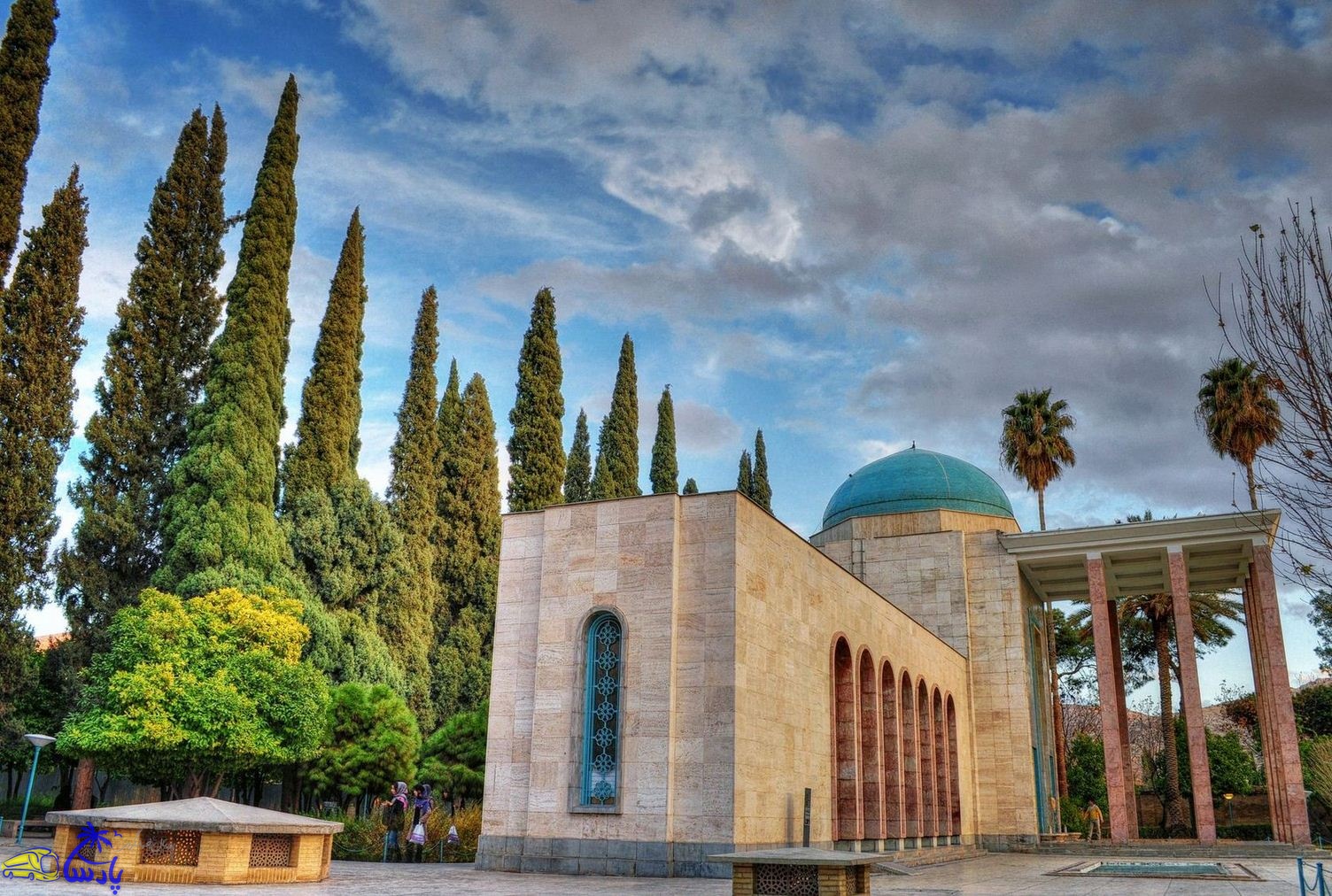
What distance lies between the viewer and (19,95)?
25.5 m

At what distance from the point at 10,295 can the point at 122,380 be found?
366cm

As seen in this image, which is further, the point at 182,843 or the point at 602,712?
the point at 602,712

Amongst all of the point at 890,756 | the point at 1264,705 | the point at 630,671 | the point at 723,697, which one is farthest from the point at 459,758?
the point at 1264,705

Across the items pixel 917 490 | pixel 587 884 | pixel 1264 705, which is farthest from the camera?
pixel 917 490

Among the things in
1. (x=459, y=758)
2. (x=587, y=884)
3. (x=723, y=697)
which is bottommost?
(x=587, y=884)

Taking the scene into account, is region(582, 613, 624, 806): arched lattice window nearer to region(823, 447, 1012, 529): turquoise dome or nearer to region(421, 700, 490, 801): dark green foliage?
region(421, 700, 490, 801): dark green foliage

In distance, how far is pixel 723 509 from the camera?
1752cm

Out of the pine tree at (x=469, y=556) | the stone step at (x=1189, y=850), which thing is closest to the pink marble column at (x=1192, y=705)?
the stone step at (x=1189, y=850)

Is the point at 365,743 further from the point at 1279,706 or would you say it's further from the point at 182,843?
the point at 1279,706

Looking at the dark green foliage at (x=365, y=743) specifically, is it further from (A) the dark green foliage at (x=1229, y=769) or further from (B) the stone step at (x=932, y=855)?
(A) the dark green foliage at (x=1229, y=769)

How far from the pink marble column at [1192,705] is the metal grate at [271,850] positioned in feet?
77.9

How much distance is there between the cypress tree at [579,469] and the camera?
44188mm

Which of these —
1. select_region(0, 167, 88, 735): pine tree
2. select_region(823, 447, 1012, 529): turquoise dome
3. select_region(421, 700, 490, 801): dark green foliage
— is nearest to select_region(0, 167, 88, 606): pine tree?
select_region(0, 167, 88, 735): pine tree

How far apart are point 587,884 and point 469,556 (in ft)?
79.5
